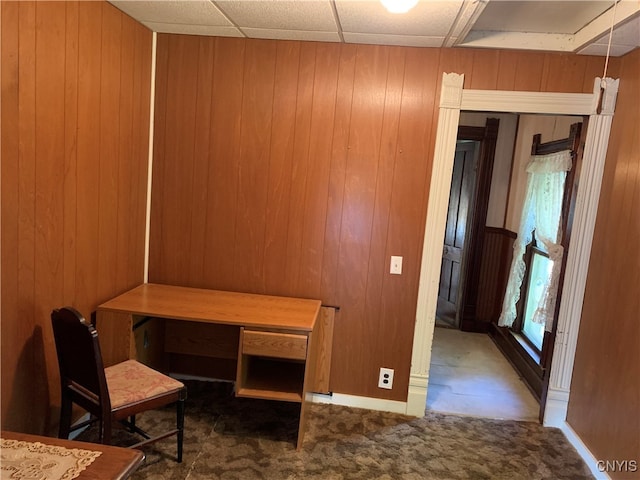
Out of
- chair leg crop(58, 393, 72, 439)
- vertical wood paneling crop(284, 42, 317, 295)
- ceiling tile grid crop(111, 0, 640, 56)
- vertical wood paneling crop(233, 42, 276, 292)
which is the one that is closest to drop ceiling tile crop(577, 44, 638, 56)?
ceiling tile grid crop(111, 0, 640, 56)

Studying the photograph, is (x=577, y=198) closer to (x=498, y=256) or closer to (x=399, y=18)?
(x=399, y=18)

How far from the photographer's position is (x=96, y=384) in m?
1.88

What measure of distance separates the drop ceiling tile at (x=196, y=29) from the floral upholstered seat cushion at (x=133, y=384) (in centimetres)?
195

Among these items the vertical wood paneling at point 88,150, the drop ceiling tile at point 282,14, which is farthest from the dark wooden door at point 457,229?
the vertical wood paneling at point 88,150

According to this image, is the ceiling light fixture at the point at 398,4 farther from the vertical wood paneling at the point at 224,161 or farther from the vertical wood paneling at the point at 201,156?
the vertical wood paneling at the point at 201,156

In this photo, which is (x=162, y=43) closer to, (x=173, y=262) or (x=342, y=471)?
(x=173, y=262)

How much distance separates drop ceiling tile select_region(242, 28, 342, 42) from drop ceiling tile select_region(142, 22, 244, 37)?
3.6 inches

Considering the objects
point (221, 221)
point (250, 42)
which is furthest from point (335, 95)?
point (221, 221)

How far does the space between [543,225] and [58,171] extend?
340 cm

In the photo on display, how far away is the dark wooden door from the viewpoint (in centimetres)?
475

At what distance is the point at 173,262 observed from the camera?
2.98 meters

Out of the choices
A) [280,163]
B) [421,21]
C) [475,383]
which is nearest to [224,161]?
[280,163]

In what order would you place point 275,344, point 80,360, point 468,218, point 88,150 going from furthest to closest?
point 468,218, point 275,344, point 88,150, point 80,360

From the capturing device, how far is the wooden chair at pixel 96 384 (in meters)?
1.85
